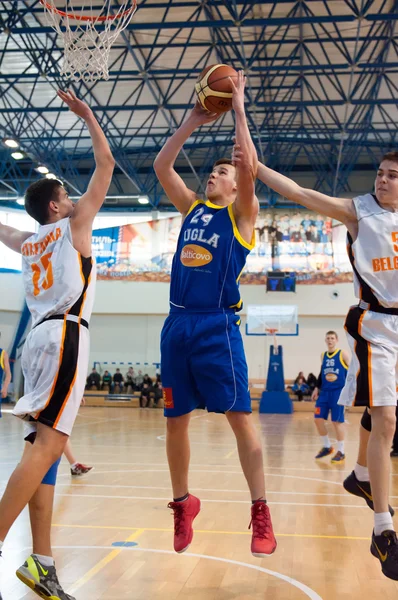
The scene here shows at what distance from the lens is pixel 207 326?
392cm

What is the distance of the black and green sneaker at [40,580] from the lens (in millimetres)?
3357

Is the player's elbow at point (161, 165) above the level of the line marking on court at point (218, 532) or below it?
above

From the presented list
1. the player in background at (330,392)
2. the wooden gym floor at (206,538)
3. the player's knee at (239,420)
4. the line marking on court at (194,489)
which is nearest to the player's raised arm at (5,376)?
the wooden gym floor at (206,538)

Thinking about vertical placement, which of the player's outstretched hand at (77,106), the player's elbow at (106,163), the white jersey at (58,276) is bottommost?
the white jersey at (58,276)

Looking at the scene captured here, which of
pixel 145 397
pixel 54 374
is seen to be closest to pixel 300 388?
pixel 145 397

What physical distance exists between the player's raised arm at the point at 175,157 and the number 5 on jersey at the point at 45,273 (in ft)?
2.97

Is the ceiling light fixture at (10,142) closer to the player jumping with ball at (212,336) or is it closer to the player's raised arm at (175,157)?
the player's raised arm at (175,157)

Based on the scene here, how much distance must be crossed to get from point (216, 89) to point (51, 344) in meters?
1.79

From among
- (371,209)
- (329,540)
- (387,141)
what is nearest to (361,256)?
(371,209)

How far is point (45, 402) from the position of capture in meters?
3.54

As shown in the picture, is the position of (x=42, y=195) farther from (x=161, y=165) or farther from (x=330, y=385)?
(x=330, y=385)

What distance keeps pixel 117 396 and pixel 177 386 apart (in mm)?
22911

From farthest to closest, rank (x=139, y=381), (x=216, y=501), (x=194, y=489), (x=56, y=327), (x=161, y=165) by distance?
(x=139, y=381) < (x=194, y=489) < (x=216, y=501) < (x=161, y=165) < (x=56, y=327)

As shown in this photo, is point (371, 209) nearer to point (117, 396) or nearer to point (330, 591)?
point (330, 591)
